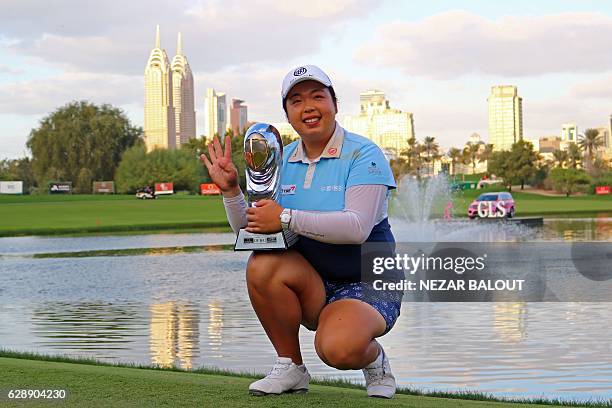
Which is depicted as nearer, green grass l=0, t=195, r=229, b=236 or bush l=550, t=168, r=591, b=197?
green grass l=0, t=195, r=229, b=236

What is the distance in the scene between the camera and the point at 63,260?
74.6 ft

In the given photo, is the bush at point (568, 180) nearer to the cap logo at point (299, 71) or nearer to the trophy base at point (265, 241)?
the cap logo at point (299, 71)

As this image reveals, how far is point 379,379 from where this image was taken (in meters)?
5.17

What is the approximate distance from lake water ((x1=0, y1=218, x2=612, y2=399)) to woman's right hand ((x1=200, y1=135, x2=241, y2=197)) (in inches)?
→ 98.0

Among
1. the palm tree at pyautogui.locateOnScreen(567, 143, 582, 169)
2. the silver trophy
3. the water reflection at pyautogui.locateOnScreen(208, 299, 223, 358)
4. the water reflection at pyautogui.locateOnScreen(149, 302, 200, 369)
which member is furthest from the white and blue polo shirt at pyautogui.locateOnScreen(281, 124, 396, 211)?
the palm tree at pyautogui.locateOnScreen(567, 143, 582, 169)

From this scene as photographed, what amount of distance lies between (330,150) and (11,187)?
392 ft

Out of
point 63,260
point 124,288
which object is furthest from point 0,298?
point 63,260

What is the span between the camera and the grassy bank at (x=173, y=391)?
4.88 meters

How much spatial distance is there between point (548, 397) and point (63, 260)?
58.5ft

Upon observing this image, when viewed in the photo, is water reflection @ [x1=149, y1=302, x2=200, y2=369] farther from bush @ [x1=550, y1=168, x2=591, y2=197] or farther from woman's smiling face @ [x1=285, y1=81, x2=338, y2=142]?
bush @ [x1=550, y1=168, x2=591, y2=197]

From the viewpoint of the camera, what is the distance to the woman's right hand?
5.07 m

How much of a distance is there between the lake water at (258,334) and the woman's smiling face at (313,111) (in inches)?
97.2

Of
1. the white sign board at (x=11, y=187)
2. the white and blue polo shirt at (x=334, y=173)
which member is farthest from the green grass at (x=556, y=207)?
the white sign board at (x=11, y=187)

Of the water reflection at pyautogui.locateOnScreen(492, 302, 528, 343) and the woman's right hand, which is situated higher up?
the woman's right hand
